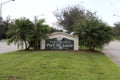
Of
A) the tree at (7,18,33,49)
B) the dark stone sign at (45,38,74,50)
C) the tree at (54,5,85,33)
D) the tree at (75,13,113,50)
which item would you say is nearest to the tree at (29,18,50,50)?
the tree at (7,18,33,49)

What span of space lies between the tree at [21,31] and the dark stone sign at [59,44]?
1911 millimetres

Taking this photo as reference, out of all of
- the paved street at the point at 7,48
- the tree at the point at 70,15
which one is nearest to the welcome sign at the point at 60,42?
the paved street at the point at 7,48

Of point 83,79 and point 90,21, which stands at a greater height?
point 90,21

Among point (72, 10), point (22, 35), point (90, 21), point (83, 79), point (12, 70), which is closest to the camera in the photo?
point (83, 79)

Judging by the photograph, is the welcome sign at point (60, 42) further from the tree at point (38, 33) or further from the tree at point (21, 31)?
the tree at point (21, 31)

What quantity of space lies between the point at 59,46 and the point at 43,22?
254cm

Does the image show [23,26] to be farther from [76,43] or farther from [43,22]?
[76,43]

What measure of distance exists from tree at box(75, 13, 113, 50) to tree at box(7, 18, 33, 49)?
4.35 metres

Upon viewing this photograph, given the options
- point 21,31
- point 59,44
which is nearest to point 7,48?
point 21,31

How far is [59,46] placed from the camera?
25312 millimetres

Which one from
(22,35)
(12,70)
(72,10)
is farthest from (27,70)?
(72,10)

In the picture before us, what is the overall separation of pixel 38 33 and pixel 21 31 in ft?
4.88

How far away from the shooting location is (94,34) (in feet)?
80.9

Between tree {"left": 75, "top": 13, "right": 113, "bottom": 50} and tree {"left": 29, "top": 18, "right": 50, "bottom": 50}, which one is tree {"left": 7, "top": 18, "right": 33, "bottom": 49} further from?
Answer: tree {"left": 75, "top": 13, "right": 113, "bottom": 50}
